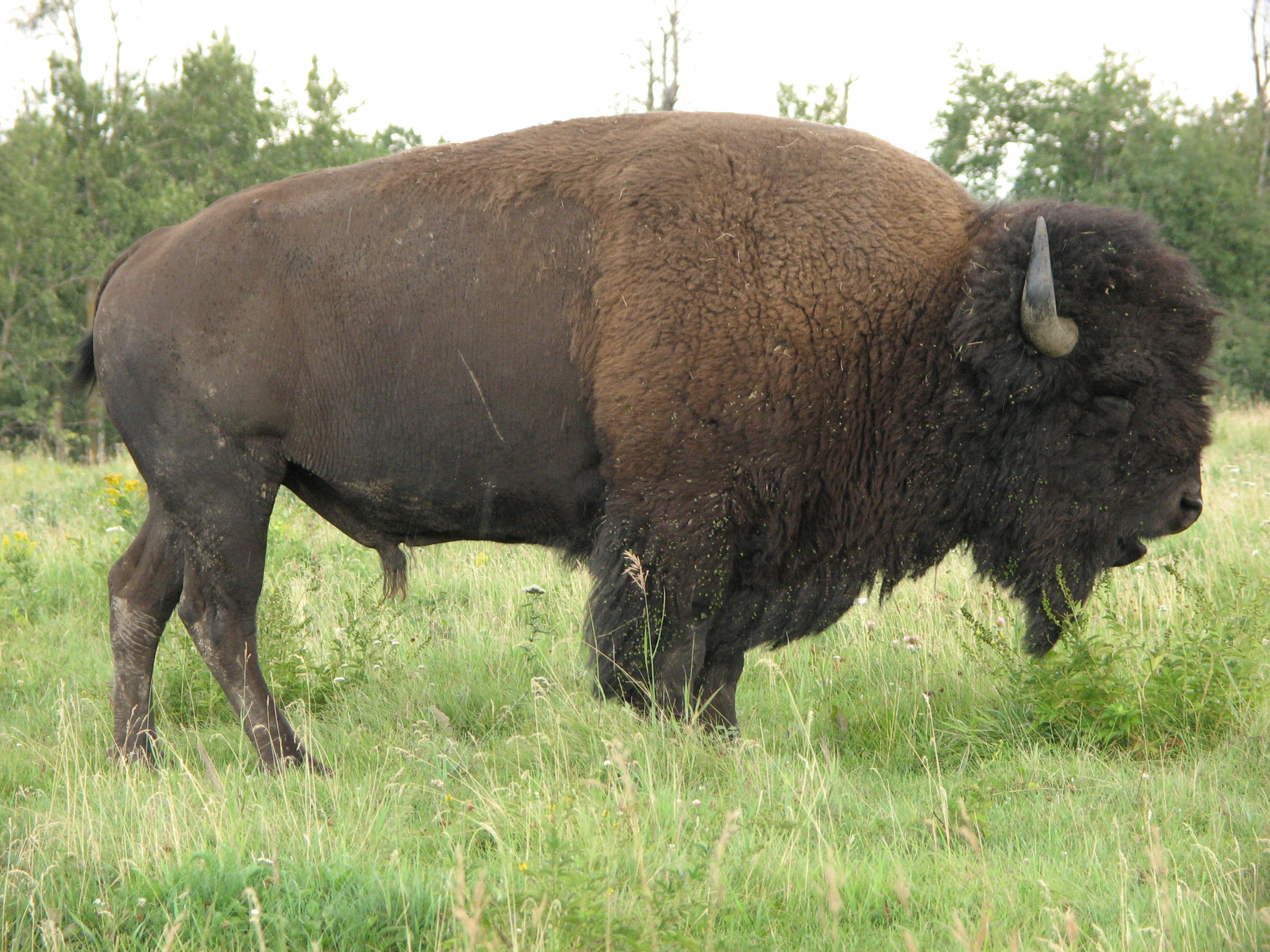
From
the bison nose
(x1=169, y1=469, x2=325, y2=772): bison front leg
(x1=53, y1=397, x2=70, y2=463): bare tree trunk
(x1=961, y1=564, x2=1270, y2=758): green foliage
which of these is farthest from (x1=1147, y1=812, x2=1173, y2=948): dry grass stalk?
(x1=53, y1=397, x2=70, y2=463): bare tree trunk

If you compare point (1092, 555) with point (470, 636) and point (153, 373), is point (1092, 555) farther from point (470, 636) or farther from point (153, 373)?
point (153, 373)

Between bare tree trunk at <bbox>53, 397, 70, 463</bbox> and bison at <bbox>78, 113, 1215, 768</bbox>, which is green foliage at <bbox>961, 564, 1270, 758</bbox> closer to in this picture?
bison at <bbox>78, 113, 1215, 768</bbox>

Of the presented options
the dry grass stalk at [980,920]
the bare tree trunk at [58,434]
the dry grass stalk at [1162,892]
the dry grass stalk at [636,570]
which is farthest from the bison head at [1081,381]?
the bare tree trunk at [58,434]

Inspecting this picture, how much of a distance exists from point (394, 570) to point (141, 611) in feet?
3.29

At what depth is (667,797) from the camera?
2980mm

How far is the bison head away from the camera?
3668 millimetres

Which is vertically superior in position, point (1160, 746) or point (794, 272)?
point (794, 272)

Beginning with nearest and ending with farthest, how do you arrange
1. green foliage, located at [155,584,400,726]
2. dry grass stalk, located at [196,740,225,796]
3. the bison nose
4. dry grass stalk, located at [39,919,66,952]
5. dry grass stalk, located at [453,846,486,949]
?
dry grass stalk, located at [453,846,486,949] < dry grass stalk, located at [39,919,66,952] < dry grass stalk, located at [196,740,225,796] < the bison nose < green foliage, located at [155,584,400,726]

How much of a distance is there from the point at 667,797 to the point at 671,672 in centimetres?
84

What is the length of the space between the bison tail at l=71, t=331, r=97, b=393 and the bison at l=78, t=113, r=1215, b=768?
1.86 ft

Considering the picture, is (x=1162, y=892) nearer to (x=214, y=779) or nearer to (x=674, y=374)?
(x=674, y=374)

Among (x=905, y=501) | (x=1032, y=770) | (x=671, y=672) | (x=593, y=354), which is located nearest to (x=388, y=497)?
(x=593, y=354)

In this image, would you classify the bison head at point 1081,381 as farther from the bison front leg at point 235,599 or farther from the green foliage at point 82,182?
the green foliage at point 82,182

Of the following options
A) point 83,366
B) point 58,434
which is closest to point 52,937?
point 83,366
